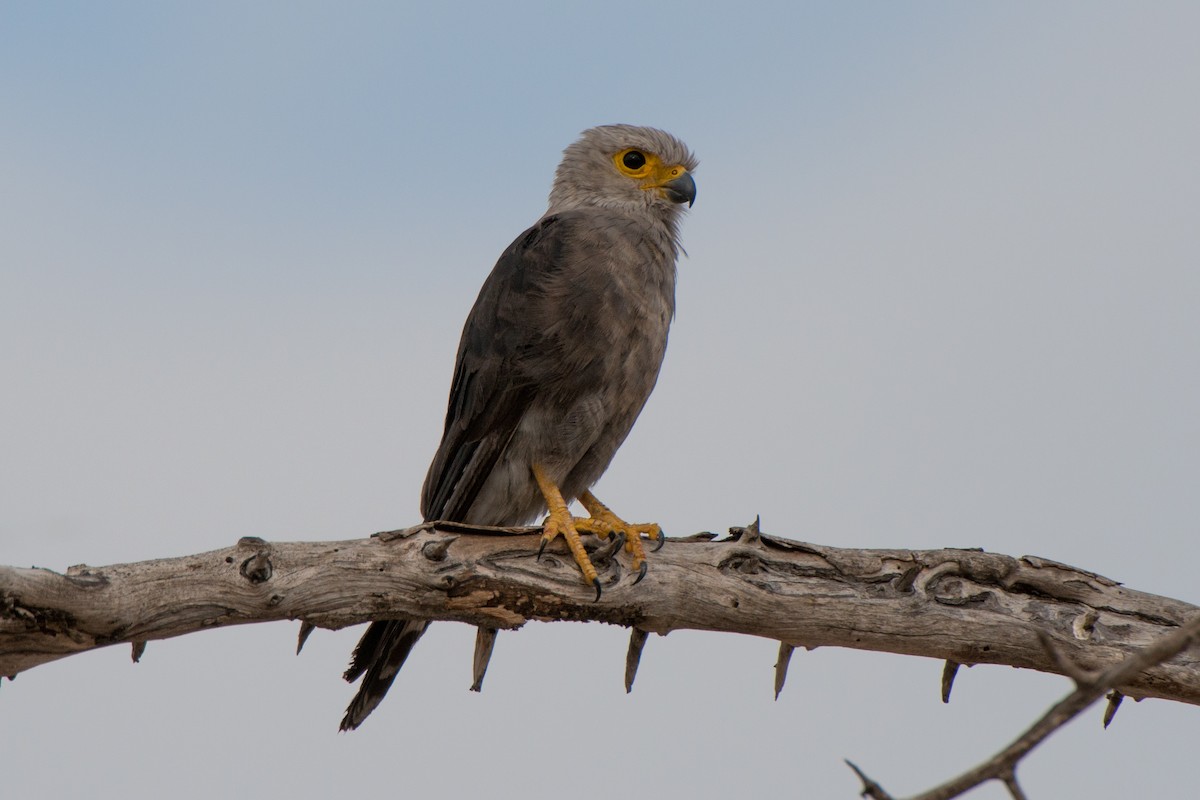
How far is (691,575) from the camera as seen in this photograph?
404 centimetres

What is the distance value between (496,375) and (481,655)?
1133 mm

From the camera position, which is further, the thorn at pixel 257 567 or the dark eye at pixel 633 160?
the dark eye at pixel 633 160

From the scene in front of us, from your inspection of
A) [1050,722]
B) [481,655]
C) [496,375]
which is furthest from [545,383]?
[1050,722]

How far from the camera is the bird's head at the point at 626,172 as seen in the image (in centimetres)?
560

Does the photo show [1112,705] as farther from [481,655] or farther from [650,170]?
[650,170]

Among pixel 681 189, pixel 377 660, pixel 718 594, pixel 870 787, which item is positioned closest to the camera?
pixel 870 787

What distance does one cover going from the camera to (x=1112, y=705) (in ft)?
13.2

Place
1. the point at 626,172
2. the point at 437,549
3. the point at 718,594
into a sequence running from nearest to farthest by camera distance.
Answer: the point at 437,549
the point at 718,594
the point at 626,172

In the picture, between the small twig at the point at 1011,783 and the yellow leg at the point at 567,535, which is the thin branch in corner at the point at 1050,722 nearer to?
the small twig at the point at 1011,783

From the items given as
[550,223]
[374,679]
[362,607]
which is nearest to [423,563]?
[362,607]

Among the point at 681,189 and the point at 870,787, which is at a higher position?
the point at 681,189

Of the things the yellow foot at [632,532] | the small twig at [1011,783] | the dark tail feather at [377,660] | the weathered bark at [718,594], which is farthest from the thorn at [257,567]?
the small twig at [1011,783]

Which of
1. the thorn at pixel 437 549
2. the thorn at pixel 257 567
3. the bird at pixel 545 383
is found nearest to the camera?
the thorn at pixel 257 567

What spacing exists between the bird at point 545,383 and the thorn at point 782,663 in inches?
24.5
